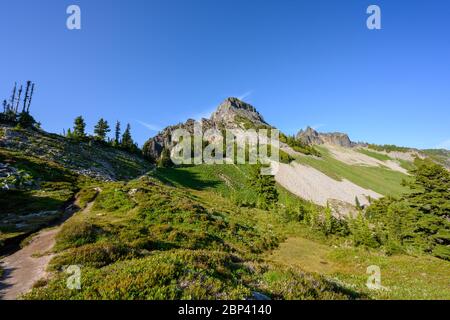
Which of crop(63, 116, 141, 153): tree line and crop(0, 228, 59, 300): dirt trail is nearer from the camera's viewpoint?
crop(0, 228, 59, 300): dirt trail

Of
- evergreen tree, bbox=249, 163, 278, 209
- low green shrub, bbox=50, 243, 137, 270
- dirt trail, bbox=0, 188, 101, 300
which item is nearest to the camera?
dirt trail, bbox=0, 188, 101, 300

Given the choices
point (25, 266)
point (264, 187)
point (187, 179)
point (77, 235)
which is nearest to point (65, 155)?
point (187, 179)

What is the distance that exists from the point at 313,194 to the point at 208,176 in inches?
1622

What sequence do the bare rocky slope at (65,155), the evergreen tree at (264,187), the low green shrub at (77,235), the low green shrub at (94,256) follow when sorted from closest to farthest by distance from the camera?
the low green shrub at (94,256) → the low green shrub at (77,235) → the bare rocky slope at (65,155) → the evergreen tree at (264,187)

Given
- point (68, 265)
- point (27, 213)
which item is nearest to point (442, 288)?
point (68, 265)

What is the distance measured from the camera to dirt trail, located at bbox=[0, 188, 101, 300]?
32.9 ft

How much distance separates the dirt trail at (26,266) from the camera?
10.0 meters

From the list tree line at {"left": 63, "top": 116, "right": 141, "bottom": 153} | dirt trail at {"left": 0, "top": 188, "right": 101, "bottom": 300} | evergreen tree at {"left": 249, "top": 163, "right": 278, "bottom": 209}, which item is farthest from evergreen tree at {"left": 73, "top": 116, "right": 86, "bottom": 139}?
dirt trail at {"left": 0, "top": 188, "right": 101, "bottom": 300}

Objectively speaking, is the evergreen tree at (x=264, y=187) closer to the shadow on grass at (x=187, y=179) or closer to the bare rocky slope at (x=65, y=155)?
the shadow on grass at (x=187, y=179)

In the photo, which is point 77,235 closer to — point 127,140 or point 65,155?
point 65,155

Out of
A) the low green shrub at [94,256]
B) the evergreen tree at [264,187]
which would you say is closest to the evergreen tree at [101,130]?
the evergreen tree at [264,187]

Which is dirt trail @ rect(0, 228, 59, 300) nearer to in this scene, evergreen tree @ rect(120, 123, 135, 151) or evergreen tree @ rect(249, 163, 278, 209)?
evergreen tree @ rect(249, 163, 278, 209)
